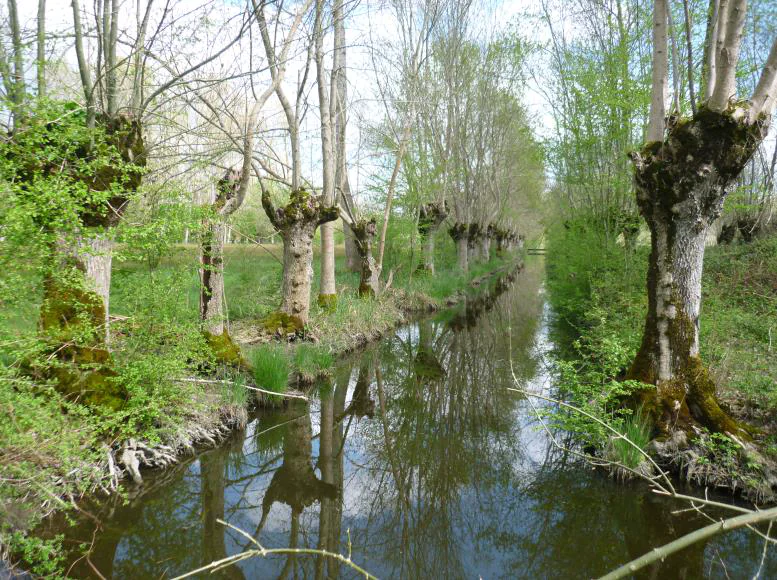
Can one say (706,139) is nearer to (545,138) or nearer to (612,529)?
(612,529)

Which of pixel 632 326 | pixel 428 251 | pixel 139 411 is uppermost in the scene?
pixel 428 251

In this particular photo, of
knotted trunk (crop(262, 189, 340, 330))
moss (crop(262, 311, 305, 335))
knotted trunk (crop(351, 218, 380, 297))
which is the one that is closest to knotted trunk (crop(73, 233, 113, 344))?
moss (crop(262, 311, 305, 335))

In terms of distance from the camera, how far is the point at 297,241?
28.1 ft

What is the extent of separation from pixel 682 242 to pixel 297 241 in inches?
237

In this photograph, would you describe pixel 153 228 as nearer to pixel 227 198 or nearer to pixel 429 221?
pixel 227 198

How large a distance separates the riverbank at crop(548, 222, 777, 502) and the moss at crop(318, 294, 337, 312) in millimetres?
4560

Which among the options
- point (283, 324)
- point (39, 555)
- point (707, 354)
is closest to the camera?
point (39, 555)

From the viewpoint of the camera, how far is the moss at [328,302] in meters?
9.83

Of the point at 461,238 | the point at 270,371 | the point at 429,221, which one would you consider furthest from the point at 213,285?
the point at 461,238

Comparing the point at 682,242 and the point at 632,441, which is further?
the point at 682,242

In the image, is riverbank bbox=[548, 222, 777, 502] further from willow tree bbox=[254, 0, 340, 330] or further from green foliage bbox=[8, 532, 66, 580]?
willow tree bbox=[254, 0, 340, 330]

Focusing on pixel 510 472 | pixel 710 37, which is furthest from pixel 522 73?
pixel 510 472

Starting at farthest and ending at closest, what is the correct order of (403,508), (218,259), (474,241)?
(474,241) → (218,259) → (403,508)

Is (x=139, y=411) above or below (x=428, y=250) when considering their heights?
below
